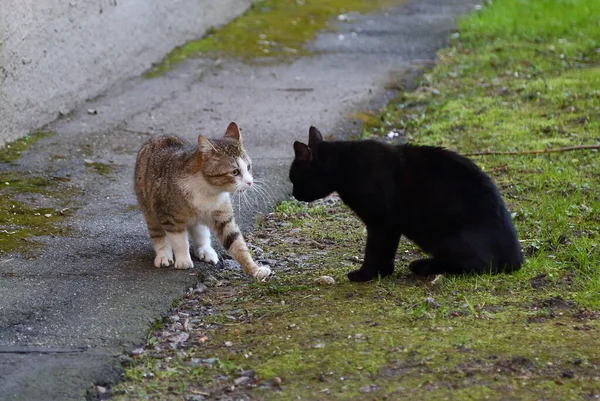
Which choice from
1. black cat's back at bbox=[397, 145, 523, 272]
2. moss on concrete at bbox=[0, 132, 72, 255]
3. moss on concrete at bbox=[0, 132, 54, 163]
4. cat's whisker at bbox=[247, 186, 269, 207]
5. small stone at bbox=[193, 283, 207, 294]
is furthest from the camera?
moss on concrete at bbox=[0, 132, 54, 163]

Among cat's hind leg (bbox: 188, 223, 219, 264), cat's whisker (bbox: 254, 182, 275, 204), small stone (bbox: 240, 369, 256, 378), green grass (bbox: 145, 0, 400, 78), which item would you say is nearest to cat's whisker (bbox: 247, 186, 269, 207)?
cat's whisker (bbox: 254, 182, 275, 204)

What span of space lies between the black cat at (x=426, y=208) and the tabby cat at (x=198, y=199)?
1.40ft

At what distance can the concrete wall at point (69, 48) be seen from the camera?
7.45m

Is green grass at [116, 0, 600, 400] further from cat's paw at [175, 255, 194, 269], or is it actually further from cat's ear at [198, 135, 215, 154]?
cat's ear at [198, 135, 215, 154]

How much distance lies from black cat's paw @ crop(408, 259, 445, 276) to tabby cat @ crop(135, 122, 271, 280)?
0.78 m

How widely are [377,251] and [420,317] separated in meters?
0.61

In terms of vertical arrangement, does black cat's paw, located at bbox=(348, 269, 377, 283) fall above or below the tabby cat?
below

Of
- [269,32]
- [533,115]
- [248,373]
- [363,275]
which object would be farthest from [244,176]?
[269,32]

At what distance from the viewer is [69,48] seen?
8.40 m

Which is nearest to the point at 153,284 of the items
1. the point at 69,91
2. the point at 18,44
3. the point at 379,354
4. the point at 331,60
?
the point at 379,354

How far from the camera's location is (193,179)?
16.5 feet

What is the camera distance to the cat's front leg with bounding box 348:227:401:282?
468 cm

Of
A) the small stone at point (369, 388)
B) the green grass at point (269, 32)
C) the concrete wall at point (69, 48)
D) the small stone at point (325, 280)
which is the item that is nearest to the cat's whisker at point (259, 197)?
the small stone at point (325, 280)

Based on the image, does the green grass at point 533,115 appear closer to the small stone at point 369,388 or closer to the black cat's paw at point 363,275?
the black cat's paw at point 363,275
